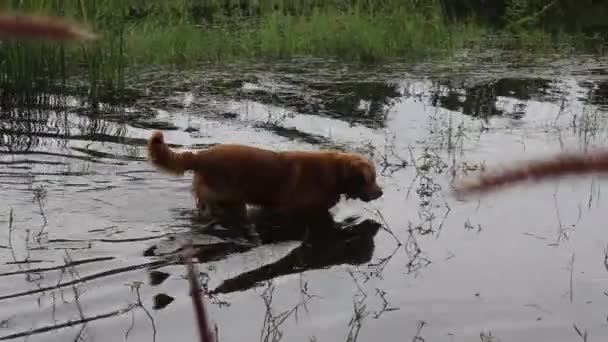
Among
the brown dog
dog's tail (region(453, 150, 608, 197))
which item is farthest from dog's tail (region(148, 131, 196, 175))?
dog's tail (region(453, 150, 608, 197))

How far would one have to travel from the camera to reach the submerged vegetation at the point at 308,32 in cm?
978

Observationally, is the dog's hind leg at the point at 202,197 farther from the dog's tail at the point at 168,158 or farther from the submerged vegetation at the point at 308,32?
the submerged vegetation at the point at 308,32

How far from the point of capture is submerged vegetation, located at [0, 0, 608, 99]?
978 cm

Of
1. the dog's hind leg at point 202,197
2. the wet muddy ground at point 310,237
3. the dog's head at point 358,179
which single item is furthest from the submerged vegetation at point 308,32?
the dog's head at point 358,179

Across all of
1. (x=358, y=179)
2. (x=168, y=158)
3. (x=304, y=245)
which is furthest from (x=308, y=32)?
(x=304, y=245)

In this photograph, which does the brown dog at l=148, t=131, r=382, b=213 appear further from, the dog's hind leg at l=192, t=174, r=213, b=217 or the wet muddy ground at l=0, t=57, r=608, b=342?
the wet muddy ground at l=0, t=57, r=608, b=342

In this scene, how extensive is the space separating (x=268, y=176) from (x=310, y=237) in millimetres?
434

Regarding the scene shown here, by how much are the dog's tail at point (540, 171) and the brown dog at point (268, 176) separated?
4.35 m

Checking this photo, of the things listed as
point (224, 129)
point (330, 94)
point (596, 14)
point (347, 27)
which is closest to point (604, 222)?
point (224, 129)

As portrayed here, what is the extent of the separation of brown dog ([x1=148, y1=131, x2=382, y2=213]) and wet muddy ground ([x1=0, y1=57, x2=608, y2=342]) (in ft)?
0.56

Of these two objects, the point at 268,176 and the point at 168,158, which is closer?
the point at 168,158

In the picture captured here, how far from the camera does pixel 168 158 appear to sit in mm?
4641

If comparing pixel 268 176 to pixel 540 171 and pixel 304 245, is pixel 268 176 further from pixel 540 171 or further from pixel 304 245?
pixel 540 171

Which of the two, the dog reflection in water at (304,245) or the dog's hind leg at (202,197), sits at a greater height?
the dog's hind leg at (202,197)
